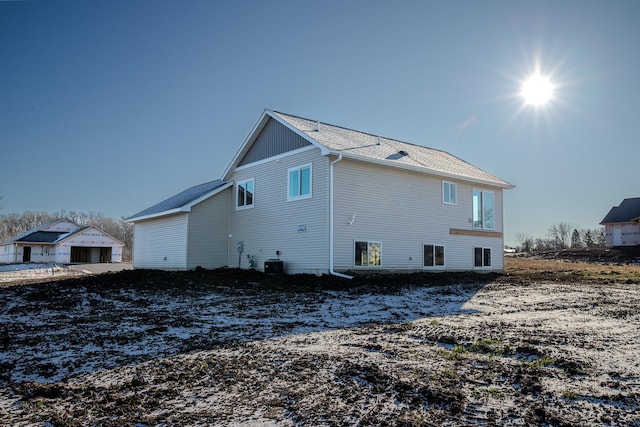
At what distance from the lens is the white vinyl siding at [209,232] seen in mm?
18344

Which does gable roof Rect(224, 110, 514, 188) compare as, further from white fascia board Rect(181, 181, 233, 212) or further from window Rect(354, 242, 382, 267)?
window Rect(354, 242, 382, 267)

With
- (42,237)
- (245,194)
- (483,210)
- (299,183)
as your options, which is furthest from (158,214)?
(42,237)

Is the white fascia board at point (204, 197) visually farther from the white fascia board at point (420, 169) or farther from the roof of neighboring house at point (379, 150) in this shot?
the white fascia board at point (420, 169)

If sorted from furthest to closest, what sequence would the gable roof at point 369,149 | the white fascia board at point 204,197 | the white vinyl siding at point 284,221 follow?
the white fascia board at point 204,197 < the gable roof at point 369,149 < the white vinyl siding at point 284,221

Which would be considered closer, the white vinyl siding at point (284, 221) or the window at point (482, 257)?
the white vinyl siding at point (284, 221)

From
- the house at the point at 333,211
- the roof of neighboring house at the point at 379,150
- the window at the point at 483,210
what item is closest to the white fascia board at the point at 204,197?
the house at the point at 333,211

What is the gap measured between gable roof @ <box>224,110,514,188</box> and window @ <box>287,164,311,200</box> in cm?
115

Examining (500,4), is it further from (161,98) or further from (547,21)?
(161,98)

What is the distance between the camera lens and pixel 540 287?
13.4 metres

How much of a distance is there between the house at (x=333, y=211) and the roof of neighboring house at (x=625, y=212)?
100ft

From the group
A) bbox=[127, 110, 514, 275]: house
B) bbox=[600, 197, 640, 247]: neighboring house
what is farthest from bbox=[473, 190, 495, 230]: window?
bbox=[600, 197, 640, 247]: neighboring house

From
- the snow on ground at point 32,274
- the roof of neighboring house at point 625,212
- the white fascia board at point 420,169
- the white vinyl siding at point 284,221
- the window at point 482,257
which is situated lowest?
the snow on ground at point 32,274

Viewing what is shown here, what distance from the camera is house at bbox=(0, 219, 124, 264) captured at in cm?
4650

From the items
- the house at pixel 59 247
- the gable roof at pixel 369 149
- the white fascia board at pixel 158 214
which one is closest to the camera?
the gable roof at pixel 369 149
